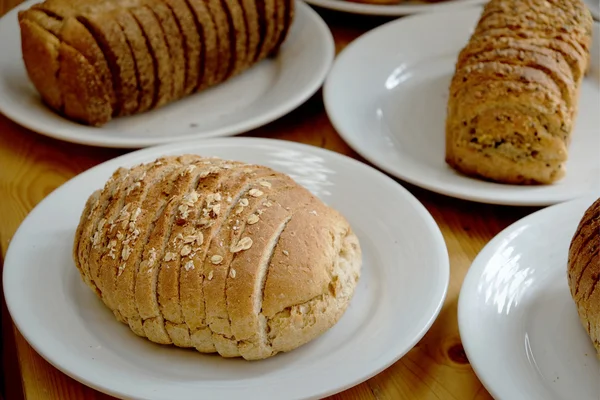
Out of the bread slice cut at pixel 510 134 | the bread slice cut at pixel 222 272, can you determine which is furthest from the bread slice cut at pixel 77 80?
the bread slice cut at pixel 510 134

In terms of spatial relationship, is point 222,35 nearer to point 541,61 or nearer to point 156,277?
point 541,61

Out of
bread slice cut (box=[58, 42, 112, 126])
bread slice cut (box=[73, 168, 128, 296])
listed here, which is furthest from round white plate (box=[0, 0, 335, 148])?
bread slice cut (box=[73, 168, 128, 296])

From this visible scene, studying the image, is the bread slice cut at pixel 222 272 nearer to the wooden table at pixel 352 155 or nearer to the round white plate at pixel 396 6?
the wooden table at pixel 352 155

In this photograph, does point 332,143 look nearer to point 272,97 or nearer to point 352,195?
point 272,97

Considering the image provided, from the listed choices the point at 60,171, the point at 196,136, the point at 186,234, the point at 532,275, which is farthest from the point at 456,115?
the point at 60,171

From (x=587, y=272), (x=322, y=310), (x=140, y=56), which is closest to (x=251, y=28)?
(x=140, y=56)

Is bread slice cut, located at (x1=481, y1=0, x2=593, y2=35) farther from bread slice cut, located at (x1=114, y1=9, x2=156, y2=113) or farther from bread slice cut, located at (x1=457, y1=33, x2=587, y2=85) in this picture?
bread slice cut, located at (x1=114, y1=9, x2=156, y2=113)
